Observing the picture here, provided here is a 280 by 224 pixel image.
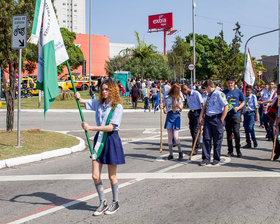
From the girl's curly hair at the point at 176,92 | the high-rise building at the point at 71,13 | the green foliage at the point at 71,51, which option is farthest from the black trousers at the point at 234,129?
the high-rise building at the point at 71,13

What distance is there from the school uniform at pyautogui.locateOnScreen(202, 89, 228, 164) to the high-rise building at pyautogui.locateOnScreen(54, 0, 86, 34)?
13161 cm

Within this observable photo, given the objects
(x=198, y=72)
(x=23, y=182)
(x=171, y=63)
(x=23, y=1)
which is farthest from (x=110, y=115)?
(x=198, y=72)

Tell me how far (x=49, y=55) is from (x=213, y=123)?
4022 millimetres

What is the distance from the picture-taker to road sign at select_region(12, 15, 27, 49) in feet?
31.1

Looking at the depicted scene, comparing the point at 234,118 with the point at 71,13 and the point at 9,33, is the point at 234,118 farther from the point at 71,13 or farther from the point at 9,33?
the point at 71,13

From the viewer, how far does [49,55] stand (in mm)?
5324

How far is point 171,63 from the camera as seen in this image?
6769 centimetres

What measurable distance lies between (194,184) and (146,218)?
1.89 meters

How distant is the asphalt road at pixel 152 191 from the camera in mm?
4746

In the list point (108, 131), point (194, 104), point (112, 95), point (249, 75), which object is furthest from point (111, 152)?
point (249, 75)

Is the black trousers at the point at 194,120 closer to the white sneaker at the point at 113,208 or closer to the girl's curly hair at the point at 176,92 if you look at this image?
the girl's curly hair at the point at 176,92

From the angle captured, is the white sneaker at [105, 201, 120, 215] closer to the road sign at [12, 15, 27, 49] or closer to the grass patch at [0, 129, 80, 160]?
the grass patch at [0, 129, 80, 160]

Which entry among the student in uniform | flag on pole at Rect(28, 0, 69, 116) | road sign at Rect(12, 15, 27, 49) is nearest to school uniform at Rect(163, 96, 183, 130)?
the student in uniform

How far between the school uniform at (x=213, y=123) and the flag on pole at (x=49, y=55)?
12.1 ft
